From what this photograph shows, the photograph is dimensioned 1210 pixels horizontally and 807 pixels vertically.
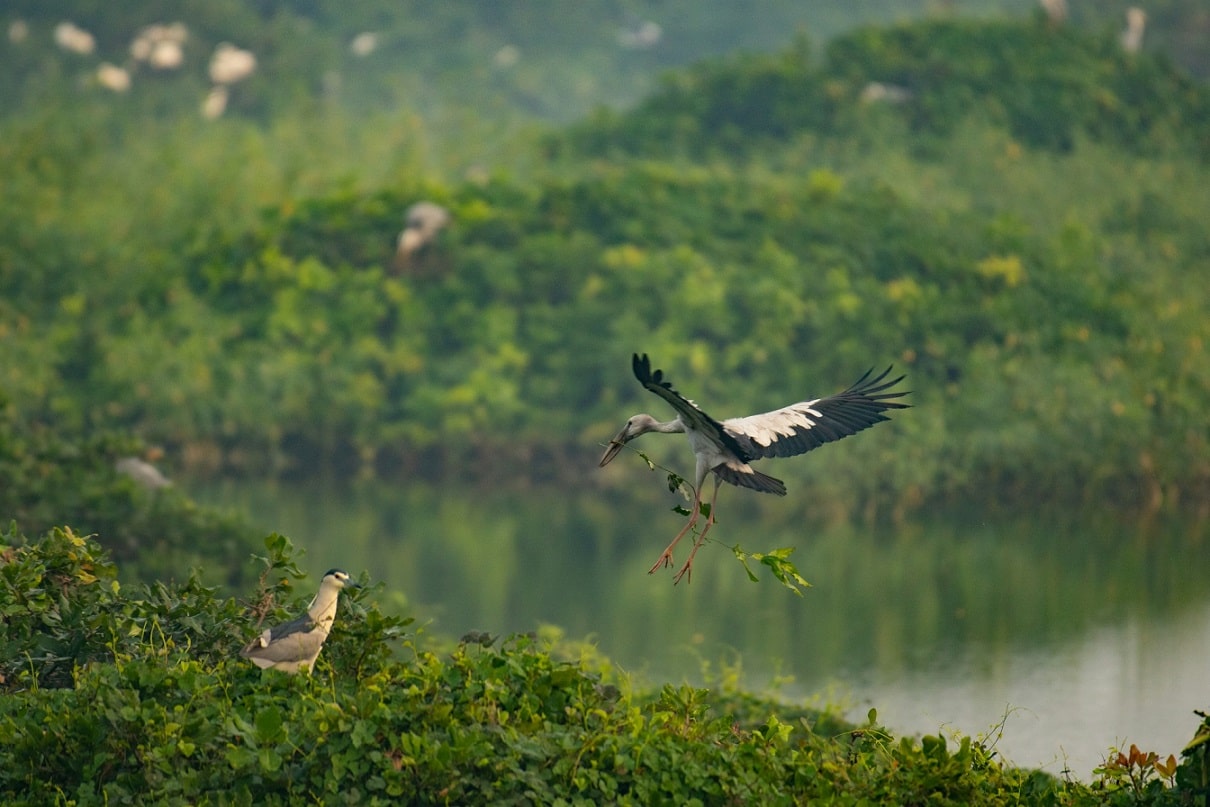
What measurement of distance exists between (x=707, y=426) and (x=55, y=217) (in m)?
17.5

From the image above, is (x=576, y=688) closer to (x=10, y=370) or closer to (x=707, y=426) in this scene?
(x=707, y=426)

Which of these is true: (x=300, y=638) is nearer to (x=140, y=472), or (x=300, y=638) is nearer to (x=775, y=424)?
(x=775, y=424)

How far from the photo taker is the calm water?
1167cm

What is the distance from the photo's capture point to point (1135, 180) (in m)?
24.0

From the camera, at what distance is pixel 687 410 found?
5.75 m

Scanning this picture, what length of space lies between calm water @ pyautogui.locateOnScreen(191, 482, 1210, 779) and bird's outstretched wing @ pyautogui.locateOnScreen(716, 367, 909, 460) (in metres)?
3.56

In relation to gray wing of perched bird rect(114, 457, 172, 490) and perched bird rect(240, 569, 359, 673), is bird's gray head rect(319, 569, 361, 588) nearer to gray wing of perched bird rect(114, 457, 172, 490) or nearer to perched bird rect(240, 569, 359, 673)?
perched bird rect(240, 569, 359, 673)

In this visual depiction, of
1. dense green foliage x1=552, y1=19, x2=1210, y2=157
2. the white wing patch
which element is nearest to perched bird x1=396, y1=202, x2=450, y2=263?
dense green foliage x1=552, y1=19, x2=1210, y2=157

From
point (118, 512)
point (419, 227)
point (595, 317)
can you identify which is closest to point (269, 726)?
point (118, 512)

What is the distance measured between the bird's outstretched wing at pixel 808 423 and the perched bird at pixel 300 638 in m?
1.43

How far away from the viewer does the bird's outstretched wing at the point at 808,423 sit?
611 centimetres

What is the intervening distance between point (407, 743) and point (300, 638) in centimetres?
68

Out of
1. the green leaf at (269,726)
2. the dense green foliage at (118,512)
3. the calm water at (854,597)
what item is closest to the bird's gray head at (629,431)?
the green leaf at (269,726)

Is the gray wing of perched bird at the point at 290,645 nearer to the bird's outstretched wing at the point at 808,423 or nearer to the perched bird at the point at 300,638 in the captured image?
the perched bird at the point at 300,638
